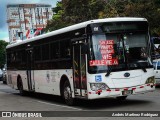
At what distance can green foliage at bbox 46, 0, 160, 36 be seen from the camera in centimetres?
3395

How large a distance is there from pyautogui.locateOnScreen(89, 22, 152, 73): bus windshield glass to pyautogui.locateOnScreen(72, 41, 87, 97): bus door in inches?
19.8

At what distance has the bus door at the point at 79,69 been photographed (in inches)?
539

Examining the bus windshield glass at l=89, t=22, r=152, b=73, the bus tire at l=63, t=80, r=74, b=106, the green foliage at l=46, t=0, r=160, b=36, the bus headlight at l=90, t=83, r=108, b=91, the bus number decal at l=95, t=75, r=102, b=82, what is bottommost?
the bus tire at l=63, t=80, r=74, b=106

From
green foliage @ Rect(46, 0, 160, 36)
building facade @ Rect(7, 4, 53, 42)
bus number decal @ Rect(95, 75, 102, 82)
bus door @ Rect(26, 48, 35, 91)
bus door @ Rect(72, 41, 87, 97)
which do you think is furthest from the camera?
building facade @ Rect(7, 4, 53, 42)

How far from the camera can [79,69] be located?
14047 millimetres

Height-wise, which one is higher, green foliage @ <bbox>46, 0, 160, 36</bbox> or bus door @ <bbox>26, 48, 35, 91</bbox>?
green foliage @ <bbox>46, 0, 160, 36</bbox>

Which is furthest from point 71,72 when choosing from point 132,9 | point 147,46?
point 132,9

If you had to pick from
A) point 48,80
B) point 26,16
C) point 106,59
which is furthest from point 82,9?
point 26,16

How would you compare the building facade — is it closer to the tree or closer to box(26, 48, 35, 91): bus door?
the tree

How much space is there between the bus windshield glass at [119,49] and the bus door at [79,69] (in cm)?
50

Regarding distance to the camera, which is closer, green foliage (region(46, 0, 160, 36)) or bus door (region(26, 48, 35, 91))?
bus door (region(26, 48, 35, 91))

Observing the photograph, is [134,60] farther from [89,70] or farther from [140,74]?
[89,70]

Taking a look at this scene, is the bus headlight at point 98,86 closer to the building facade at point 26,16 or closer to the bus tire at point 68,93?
the bus tire at point 68,93

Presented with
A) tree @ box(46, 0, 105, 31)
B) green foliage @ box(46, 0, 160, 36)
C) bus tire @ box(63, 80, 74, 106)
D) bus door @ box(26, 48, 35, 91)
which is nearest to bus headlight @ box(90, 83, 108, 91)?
bus tire @ box(63, 80, 74, 106)
